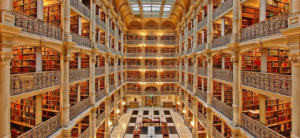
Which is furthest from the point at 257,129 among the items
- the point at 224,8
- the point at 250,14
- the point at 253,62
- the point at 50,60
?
the point at 50,60

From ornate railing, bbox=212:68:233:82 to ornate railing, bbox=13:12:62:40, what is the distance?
7.54 metres

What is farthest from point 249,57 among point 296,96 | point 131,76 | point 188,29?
point 131,76

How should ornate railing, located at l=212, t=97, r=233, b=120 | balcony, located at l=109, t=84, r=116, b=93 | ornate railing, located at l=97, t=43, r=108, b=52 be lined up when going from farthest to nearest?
balcony, located at l=109, t=84, r=116, b=93 → ornate railing, located at l=97, t=43, r=108, b=52 → ornate railing, located at l=212, t=97, r=233, b=120

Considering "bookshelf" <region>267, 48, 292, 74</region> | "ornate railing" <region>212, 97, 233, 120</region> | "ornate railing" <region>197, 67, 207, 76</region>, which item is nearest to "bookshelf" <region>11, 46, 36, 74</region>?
"ornate railing" <region>212, 97, 233, 120</region>

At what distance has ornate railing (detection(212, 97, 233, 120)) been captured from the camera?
25.0ft

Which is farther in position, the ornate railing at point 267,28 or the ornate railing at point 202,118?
the ornate railing at point 202,118

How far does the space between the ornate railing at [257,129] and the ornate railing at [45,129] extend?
7202mm

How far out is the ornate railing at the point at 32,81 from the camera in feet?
14.8

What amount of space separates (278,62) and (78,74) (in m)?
9.11

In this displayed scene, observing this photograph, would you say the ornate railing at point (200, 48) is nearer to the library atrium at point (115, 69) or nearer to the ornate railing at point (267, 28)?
the library atrium at point (115, 69)

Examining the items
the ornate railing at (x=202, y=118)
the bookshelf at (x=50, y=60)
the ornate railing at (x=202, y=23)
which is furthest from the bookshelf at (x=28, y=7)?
the ornate railing at (x=202, y=118)

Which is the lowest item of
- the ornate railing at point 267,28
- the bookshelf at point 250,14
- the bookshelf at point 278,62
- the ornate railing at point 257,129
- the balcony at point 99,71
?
the ornate railing at point 257,129

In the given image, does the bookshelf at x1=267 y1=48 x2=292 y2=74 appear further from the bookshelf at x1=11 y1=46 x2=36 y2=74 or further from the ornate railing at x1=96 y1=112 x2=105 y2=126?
the bookshelf at x1=11 y1=46 x2=36 y2=74

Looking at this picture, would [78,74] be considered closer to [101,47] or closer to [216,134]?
[101,47]
